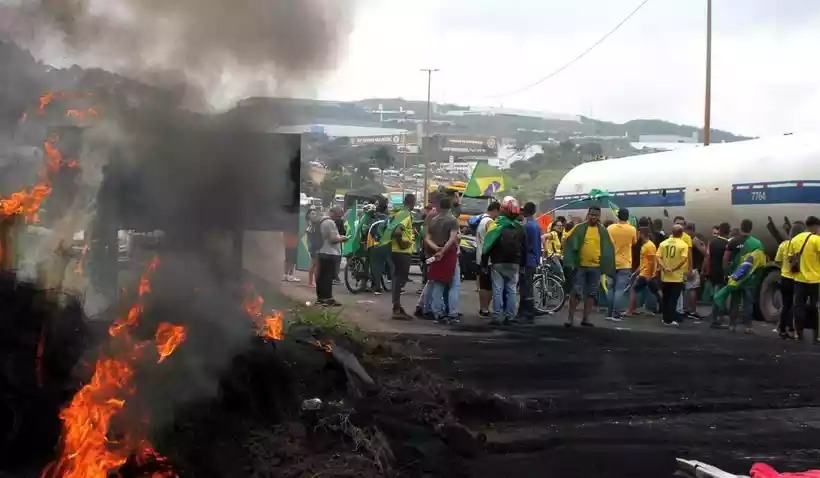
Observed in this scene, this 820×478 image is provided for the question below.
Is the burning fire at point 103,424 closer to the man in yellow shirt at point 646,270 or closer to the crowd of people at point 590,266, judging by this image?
the crowd of people at point 590,266

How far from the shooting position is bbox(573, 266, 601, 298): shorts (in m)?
10.5

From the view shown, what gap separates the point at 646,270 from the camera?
12.0 metres

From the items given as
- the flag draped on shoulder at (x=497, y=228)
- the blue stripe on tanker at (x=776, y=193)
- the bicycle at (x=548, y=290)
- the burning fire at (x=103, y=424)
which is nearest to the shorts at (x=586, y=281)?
the flag draped on shoulder at (x=497, y=228)

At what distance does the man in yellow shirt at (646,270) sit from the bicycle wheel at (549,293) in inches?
44.7

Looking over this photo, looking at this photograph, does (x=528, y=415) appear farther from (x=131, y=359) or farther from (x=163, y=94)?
(x=163, y=94)

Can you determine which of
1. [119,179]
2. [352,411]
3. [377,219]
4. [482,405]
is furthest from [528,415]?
[377,219]

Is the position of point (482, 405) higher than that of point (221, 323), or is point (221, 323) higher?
point (221, 323)

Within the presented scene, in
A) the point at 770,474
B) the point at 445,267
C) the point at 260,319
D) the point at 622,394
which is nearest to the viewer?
the point at 770,474

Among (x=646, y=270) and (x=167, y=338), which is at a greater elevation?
(x=646, y=270)

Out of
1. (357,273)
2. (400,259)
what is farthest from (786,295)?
(357,273)

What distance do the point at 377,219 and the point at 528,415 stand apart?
8364mm

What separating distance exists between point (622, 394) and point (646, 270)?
18.3 ft

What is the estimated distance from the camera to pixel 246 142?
234 inches

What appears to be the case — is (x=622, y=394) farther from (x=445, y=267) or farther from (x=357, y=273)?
(x=357, y=273)
